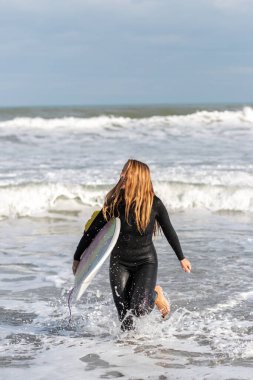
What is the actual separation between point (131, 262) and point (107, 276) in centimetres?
248

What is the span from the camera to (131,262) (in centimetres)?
501

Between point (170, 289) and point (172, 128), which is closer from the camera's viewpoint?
point (170, 289)

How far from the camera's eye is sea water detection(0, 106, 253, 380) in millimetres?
4613

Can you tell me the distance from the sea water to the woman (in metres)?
0.18

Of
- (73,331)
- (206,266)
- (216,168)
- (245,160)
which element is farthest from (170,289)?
(245,160)

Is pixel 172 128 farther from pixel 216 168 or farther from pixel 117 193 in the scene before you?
pixel 117 193

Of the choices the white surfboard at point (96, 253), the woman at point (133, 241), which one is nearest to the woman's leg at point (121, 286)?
the woman at point (133, 241)

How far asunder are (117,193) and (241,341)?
1393 mm

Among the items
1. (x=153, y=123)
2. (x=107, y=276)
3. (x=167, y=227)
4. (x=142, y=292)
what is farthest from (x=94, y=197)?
(x=153, y=123)

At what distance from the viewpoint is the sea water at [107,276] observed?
4.61 meters

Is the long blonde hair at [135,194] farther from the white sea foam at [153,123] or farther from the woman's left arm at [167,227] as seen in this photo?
the white sea foam at [153,123]

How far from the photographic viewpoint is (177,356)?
15.4 feet

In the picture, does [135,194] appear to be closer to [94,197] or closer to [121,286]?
[121,286]

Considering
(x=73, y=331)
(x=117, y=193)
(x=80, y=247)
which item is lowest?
(x=73, y=331)
